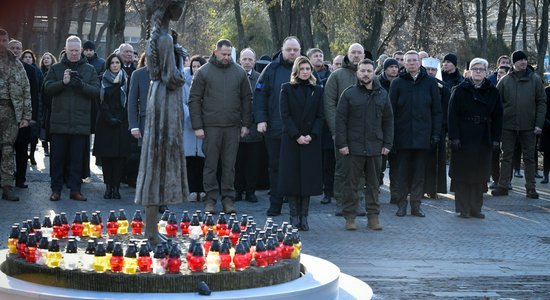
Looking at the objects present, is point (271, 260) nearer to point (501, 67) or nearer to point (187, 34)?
point (501, 67)

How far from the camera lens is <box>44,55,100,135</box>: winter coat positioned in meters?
18.7

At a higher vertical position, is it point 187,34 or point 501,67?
point 187,34

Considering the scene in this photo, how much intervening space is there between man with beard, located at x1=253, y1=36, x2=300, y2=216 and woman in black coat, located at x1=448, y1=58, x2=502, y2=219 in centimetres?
255

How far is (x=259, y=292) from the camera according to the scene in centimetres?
1010

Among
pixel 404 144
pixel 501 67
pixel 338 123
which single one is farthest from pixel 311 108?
pixel 501 67

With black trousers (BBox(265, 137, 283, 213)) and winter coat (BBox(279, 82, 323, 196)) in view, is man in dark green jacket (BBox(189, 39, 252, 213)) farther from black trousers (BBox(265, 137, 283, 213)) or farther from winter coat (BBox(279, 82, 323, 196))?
winter coat (BBox(279, 82, 323, 196))

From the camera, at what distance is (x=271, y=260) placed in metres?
10.7

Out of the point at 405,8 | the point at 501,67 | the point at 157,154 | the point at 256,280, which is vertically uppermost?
the point at 405,8

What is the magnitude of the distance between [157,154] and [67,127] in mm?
7911

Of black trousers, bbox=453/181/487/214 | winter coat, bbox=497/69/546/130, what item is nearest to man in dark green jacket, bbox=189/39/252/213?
black trousers, bbox=453/181/487/214

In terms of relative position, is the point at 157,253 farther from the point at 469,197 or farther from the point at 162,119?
the point at 469,197

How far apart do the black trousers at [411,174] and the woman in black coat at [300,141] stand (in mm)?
2428

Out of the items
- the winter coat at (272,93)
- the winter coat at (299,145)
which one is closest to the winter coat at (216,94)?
the winter coat at (272,93)

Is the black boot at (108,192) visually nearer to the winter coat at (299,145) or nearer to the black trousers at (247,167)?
the black trousers at (247,167)
